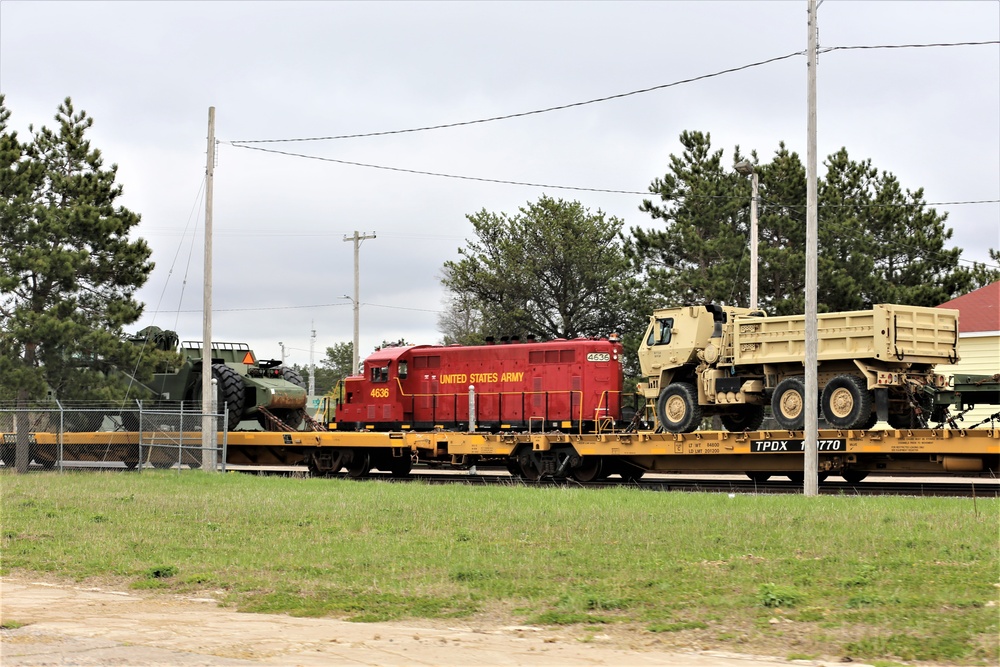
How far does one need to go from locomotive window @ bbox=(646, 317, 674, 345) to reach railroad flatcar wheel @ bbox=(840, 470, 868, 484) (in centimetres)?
481

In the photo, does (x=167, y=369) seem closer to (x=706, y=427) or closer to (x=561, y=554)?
(x=706, y=427)

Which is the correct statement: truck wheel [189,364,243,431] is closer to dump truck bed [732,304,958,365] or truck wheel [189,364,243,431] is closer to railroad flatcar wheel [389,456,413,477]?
railroad flatcar wheel [389,456,413,477]

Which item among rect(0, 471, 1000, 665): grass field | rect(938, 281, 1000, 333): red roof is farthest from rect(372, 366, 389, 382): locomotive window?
rect(938, 281, 1000, 333): red roof

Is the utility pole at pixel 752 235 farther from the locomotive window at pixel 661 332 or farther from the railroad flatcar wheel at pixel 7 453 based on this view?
the railroad flatcar wheel at pixel 7 453

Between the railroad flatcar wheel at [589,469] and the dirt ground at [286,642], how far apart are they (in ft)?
50.6

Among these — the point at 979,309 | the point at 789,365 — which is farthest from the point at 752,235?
the point at 979,309

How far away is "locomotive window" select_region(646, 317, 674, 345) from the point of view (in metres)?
24.2

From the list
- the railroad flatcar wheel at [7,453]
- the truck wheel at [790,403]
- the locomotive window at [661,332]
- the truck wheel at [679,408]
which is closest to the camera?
the truck wheel at [790,403]

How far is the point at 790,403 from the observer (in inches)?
850

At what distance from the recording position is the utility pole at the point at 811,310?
19.2 m

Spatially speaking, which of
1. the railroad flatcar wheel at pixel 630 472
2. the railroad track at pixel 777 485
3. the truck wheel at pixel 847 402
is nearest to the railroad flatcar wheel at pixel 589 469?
Result: the railroad track at pixel 777 485

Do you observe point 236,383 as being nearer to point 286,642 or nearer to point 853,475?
point 853,475

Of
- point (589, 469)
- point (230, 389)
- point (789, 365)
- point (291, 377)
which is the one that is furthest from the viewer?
point (291, 377)

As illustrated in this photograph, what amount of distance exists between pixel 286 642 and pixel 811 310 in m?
13.4
